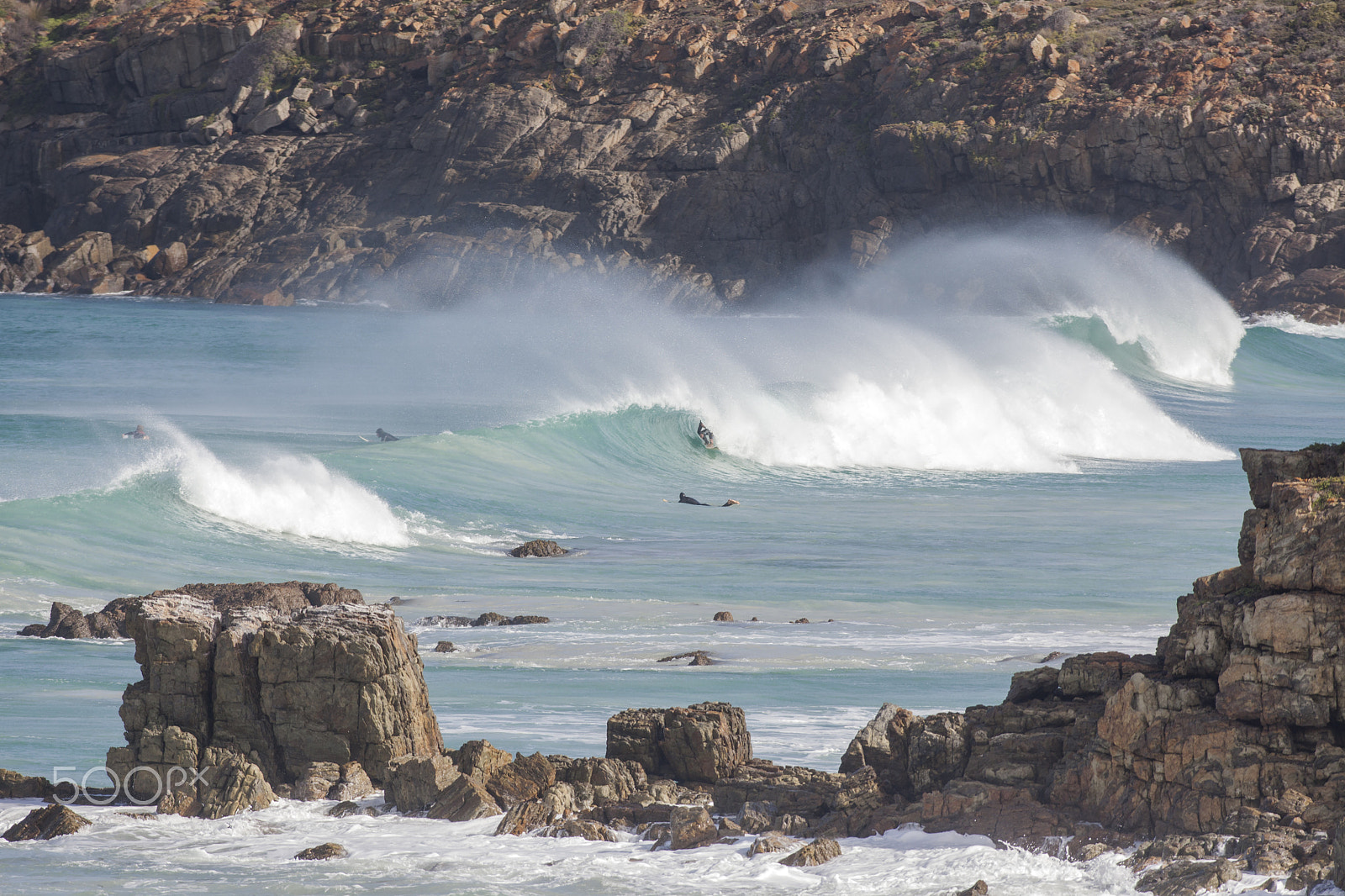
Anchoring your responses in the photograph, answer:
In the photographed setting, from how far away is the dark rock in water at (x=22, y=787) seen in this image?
6.18 metres

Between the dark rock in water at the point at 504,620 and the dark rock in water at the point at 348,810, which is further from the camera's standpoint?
the dark rock in water at the point at 504,620

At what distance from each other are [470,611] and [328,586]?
58.7 inches

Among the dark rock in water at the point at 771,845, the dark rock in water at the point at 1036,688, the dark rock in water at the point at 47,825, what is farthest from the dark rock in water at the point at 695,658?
the dark rock in water at the point at 47,825

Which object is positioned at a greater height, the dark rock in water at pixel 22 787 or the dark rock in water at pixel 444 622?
the dark rock in water at pixel 444 622

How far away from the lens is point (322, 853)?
215 inches

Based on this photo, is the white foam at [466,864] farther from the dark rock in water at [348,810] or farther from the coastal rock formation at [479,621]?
the coastal rock formation at [479,621]

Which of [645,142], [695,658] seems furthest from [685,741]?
[645,142]

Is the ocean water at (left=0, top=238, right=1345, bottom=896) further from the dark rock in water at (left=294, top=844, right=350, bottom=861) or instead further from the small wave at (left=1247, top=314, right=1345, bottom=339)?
the small wave at (left=1247, top=314, right=1345, bottom=339)

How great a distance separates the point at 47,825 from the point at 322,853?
120 centimetres

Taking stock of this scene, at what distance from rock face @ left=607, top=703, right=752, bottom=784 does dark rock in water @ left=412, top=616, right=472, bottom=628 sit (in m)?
5.22

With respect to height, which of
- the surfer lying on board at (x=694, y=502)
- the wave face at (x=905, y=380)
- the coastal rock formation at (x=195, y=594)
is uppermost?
the wave face at (x=905, y=380)

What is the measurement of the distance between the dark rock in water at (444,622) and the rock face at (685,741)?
17.1 ft

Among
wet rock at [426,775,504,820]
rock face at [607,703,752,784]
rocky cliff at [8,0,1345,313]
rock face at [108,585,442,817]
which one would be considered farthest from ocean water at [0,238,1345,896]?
rocky cliff at [8,0,1345,313]

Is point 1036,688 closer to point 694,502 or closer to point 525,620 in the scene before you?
point 525,620
